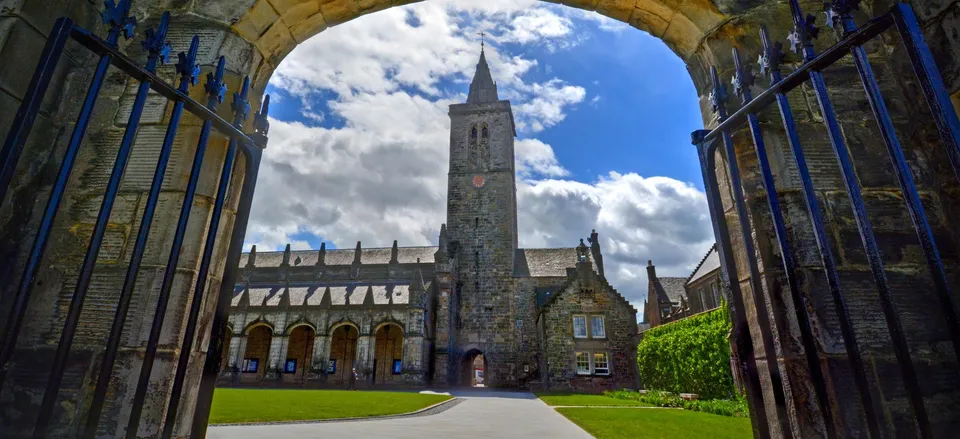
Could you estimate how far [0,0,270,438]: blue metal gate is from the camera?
1.58 metres

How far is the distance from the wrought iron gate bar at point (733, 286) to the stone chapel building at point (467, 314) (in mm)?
26472

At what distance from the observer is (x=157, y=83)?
208cm

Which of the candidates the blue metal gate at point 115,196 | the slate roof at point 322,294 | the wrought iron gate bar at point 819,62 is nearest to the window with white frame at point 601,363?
the slate roof at point 322,294

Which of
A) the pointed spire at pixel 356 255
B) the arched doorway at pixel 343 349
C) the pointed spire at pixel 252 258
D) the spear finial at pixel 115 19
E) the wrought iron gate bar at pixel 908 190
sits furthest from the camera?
the pointed spire at pixel 252 258

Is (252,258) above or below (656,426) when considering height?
above

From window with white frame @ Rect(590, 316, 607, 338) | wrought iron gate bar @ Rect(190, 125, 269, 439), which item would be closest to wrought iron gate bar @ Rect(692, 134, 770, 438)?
wrought iron gate bar @ Rect(190, 125, 269, 439)

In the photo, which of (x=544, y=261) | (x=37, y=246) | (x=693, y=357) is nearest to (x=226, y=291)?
(x=37, y=246)

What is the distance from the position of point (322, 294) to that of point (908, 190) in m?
37.8

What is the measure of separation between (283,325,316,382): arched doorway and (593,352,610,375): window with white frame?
2125 cm

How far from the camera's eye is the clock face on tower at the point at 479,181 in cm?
3734

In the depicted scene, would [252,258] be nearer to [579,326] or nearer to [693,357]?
[579,326]

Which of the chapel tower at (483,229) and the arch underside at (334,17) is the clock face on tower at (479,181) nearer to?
the chapel tower at (483,229)

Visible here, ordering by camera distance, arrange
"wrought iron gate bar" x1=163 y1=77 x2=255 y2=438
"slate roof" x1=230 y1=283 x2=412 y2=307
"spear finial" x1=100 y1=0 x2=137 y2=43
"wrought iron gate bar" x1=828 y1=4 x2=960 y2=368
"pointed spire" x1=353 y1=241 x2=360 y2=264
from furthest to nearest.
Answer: "pointed spire" x1=353 y1=241 x2=360 y2=264
"slate roof" x1=230 y1=283 x2=412 y2=307
"wrought iron gate bar" x1=163 y1=77 x2=255 y2=438
"spear finial" x1=100 y1=0 x2=137 y2=43
"wrought iron gate bar" x1=828 y1=4 x2=960 y2=368

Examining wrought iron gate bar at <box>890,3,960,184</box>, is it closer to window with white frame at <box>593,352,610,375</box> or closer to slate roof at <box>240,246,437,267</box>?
window with white frame at <box>593,352,610,375</box>
